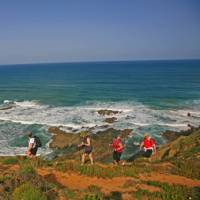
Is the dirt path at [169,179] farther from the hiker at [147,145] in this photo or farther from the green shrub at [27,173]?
the green shrub at [27,173]

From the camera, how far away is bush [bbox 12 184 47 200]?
9156 mm

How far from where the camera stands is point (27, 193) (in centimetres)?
927

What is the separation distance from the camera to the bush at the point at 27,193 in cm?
916

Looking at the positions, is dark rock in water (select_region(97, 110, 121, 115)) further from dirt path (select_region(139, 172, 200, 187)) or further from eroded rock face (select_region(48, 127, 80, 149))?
dirt path (select_region(139, 172, 200, 187))

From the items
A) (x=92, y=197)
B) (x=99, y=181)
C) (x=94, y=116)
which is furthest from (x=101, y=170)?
(x=94, y=116)

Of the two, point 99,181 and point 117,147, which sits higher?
point 117,147

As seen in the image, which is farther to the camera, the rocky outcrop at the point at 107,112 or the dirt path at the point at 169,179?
the rocky outcrop at the point at 107,112

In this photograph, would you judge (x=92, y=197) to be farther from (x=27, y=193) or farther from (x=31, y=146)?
(x=31, y=146)

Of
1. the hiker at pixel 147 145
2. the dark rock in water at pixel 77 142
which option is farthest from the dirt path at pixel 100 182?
the dark rock in water at pixel 77 142

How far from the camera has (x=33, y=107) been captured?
51.8m

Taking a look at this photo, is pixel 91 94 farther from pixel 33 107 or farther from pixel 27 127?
pixel 27 127

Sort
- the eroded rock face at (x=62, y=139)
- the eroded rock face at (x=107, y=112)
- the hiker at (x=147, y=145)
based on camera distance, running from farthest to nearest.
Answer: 1. the eroded rock face at (x=107, y=112)
2. the eroded rock face at (x=62, y=139)
3. the hiker at (x=147, y=145)

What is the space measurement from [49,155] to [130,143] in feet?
24.5

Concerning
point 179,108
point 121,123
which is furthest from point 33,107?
point 179,108
